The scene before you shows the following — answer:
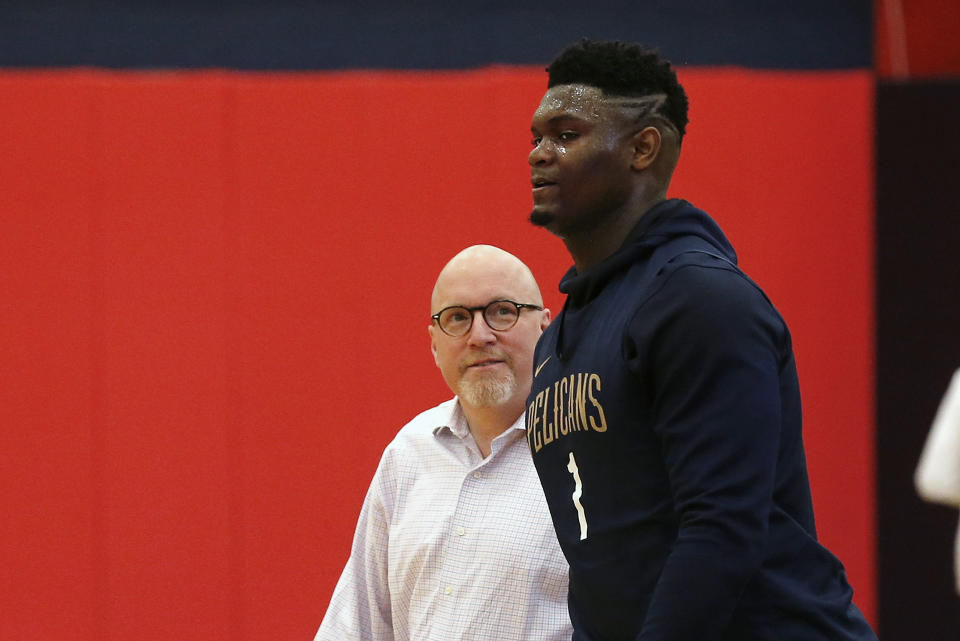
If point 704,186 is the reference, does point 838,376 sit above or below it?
below

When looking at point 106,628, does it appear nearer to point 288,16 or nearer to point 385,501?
point 385,501

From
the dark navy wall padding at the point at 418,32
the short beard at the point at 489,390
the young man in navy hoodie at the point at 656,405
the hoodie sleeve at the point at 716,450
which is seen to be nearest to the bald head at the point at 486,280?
the short beard at the point at 489,390

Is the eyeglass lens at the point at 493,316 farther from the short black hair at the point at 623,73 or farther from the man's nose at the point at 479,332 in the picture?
the short black hair at the point at 623,73

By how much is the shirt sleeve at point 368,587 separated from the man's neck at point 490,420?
0.16m

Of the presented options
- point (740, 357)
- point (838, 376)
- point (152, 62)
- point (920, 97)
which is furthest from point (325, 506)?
point (740, 357)

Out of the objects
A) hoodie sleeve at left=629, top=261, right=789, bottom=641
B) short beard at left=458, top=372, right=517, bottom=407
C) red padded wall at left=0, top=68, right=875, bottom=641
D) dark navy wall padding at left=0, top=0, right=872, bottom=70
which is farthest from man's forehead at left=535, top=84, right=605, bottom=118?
dark navy wall padding at left=0, top=0, right=872, bottom=70

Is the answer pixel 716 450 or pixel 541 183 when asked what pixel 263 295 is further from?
pixel 716 450

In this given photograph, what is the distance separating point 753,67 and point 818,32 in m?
0.26

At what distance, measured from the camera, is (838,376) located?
9.94 ft

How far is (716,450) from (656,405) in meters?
0.08

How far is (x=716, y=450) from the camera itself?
0.92 meters

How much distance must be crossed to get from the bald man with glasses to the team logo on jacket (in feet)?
1.60

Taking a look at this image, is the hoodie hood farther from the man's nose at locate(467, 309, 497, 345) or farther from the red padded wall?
the red padded wall

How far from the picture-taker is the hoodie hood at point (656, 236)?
1.06 meters
